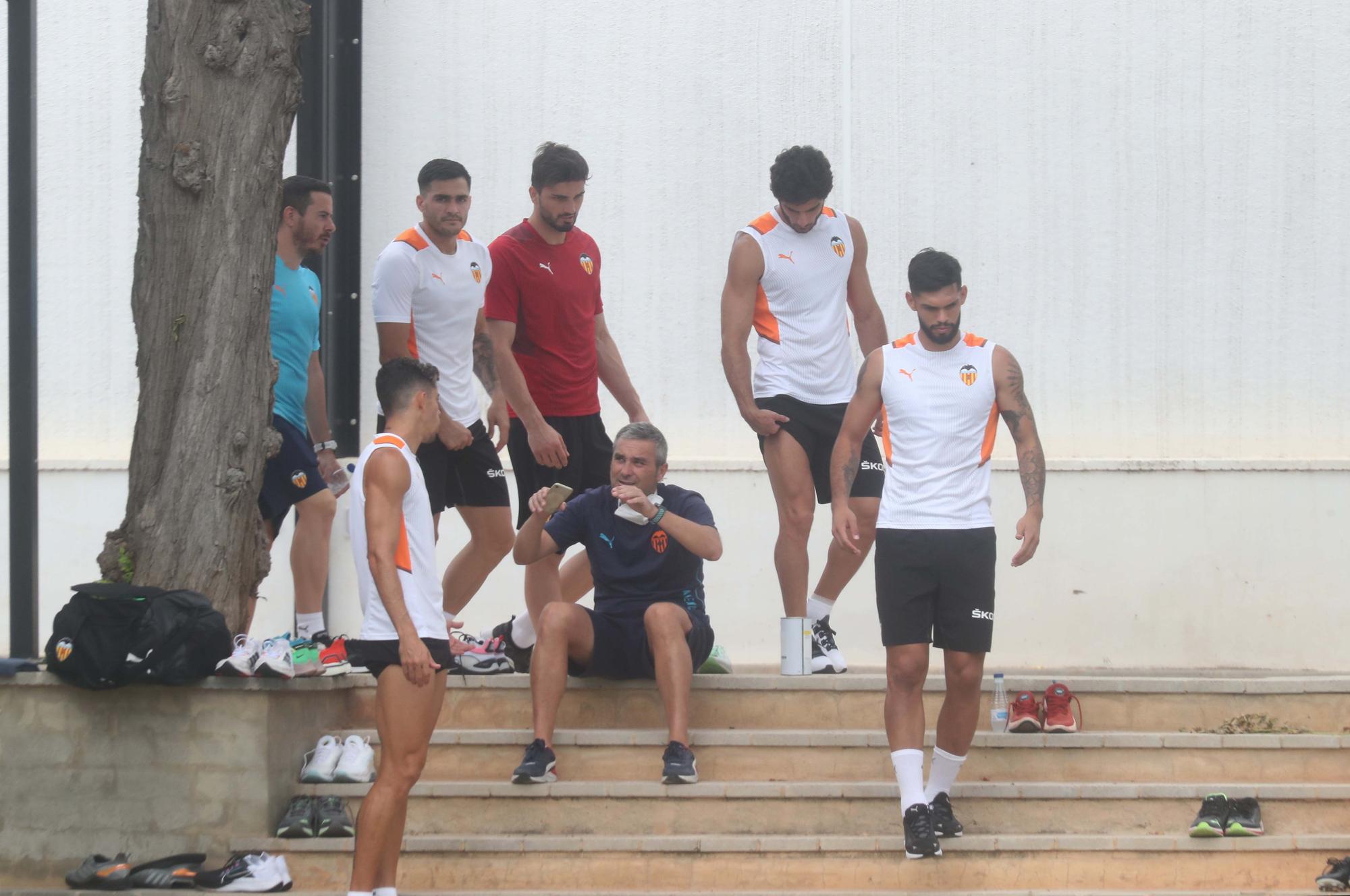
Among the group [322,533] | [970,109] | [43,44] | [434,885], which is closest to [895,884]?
[434,885]

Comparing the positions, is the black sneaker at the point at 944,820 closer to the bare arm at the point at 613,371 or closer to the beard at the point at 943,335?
the beard at the point at 943,335

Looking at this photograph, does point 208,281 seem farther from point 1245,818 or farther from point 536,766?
point 1245,818

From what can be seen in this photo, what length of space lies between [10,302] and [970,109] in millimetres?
5651

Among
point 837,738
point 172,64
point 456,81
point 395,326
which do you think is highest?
point 456,81

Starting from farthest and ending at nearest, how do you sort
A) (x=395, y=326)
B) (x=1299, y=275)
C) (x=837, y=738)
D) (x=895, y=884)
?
(x=1299, y=275) < (x=395, y=326) < (x=837, y=738) < (x=895, y=884)

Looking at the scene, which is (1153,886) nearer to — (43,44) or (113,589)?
(113,589)

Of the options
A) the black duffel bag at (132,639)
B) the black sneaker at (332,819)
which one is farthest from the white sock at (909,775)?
the black duffel bag at (132,639)

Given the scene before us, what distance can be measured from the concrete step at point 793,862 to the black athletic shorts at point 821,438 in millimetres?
1626

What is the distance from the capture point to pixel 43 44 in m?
9.56

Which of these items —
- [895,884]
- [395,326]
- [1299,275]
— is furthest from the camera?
[1299,275]

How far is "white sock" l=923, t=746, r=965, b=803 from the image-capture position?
552 cm

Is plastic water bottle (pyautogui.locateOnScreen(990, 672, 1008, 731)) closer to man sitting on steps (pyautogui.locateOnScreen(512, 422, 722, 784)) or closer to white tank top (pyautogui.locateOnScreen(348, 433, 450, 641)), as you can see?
man sitting on steps (pyautogui.locateOnScreen(512, 422, 722, 784))

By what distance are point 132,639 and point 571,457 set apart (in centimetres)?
198

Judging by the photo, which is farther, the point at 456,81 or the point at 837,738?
the point at 456,81
